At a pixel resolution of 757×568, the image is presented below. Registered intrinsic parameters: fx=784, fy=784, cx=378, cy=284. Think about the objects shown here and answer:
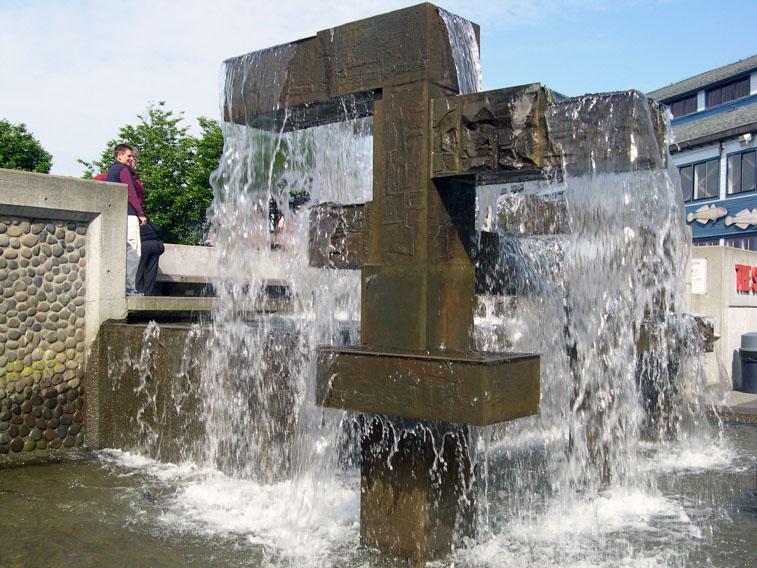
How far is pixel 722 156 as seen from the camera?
1117 inches

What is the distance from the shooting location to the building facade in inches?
1081

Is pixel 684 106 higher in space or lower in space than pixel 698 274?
higher

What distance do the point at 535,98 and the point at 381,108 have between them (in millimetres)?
943

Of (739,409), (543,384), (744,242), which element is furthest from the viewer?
(744,242)

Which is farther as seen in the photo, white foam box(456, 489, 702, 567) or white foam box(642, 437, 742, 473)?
white foam box(642, 437, 742, 473)

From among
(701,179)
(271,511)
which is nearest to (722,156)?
(701,179)

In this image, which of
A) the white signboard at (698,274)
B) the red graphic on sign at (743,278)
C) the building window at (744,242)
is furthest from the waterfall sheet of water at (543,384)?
the building window at (744,242)

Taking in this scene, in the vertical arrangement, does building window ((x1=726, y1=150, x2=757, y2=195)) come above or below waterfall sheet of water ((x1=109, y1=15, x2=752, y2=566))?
above

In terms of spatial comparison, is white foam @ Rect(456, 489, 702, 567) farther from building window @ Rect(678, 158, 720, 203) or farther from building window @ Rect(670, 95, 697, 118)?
building window @ Rect(670, 95, 697, 118)

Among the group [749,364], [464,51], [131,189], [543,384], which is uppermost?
[464,51]

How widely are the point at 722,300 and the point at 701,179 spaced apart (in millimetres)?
18470

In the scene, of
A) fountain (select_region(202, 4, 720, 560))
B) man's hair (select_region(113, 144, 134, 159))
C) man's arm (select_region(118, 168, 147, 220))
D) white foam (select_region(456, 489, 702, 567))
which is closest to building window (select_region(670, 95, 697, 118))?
man's hair (select_region(113, 144, 134, 159))

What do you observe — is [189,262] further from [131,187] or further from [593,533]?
[593,533]

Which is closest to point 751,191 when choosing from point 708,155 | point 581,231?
point 708,155
